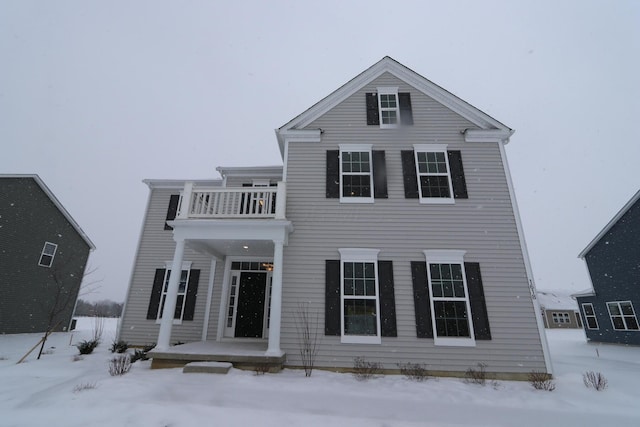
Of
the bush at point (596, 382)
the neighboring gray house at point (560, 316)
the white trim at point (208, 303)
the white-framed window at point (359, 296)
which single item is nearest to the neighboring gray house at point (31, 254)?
the white trim at point (208, 303)

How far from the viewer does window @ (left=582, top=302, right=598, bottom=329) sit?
16.8 metres

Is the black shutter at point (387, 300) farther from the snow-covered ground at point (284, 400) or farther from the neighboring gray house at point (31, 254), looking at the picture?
the neighboring gray house at point (31, 254)

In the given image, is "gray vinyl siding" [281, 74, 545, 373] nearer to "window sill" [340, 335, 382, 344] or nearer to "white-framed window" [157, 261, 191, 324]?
"window sill" [340, 335, 382, 344]

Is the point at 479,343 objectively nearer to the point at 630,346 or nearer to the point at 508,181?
the point at 508,181

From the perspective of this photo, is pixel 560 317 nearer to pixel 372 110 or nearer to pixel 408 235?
pixel 408 235

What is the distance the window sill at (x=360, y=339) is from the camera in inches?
277

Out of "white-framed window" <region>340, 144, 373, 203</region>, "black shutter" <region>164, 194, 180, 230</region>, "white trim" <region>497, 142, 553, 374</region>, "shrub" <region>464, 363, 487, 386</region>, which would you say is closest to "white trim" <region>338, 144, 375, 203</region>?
"white-framed window" <region>340, 144, 373, 203</region>

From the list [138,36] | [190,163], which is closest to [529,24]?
[190,163]

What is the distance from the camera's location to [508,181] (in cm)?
835

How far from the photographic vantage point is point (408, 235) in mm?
7883

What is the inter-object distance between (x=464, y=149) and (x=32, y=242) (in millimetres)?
19220

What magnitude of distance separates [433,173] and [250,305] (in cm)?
721

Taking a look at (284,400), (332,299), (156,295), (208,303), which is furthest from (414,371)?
(156,295)

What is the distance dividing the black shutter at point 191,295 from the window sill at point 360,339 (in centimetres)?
608
